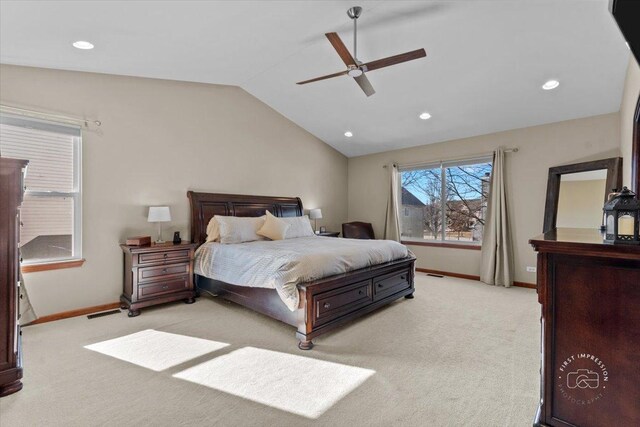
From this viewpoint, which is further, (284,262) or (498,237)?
(498,237)

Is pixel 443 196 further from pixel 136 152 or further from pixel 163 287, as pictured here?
pixel 136 152

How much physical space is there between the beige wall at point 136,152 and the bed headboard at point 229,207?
14cm

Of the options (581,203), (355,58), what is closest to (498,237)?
(581,203)

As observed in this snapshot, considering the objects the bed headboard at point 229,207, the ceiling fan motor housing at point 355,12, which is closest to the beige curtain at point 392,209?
the bed headboard at point 229,207

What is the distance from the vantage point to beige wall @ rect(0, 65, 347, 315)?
3424 mm

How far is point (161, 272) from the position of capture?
380 cm

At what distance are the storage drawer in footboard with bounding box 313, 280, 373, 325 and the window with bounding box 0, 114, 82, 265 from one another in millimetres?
2922

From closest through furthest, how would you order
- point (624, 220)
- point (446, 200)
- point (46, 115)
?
point (624, 220), point (46, 115), point (446, 200)

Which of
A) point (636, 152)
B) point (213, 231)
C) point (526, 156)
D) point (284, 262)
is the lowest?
point (284, 262)

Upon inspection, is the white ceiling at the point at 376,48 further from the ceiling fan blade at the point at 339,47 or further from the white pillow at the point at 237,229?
the white pillow at the point at 237,229

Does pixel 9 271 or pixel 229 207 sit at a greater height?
pixel 229 207

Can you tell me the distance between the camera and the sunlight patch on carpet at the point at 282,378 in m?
1.99

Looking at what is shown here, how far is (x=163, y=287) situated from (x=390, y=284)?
280 centimetres

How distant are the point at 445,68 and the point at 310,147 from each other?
316 cm
